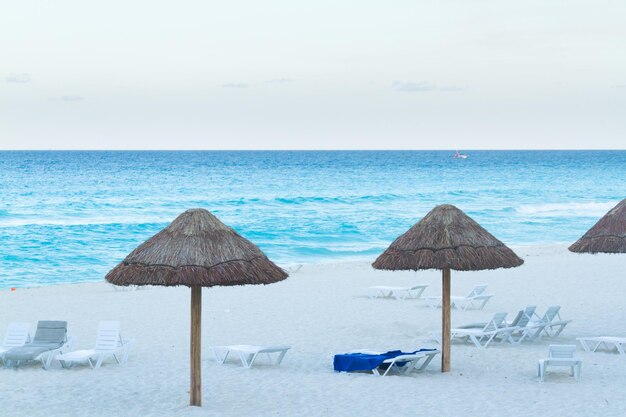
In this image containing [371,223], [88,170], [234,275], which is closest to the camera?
[234,275]

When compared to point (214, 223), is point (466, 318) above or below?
below

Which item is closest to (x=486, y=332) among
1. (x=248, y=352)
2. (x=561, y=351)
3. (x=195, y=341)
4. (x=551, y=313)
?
(x=551, y=313)

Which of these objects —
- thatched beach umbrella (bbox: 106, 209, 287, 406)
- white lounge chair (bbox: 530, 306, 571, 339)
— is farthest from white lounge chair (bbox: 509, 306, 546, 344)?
thatched beach umbrella (bbox: 106, 209, 287, 406)

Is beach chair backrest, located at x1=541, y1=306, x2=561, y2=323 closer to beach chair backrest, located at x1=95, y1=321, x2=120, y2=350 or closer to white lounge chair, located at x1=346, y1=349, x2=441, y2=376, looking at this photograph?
white lounge chair, located at x1=346, y1=349, x2=441, y2=376

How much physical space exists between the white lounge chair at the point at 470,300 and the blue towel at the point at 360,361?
5.47 metres

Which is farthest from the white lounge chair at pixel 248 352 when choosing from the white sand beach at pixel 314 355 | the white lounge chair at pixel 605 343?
the white lounge chair at pixel 605 343

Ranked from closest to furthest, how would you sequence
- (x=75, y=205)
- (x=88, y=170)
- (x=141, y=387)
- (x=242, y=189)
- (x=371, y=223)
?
(x=141, y=387) < (x=371, y=223) < (x=75, y=205) < (x=242, y=189) < (x=88, y=170)

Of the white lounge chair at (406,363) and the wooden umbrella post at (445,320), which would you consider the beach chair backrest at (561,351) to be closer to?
the wooden umbrella post at (445,320)

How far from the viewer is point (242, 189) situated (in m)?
68.8

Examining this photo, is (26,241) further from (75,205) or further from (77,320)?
(77,320)

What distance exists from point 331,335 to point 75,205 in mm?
41006

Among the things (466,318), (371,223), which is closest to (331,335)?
(466,318)

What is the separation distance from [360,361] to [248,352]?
1494 millimetres

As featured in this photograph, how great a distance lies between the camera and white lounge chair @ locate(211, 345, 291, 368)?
39.2 feet
